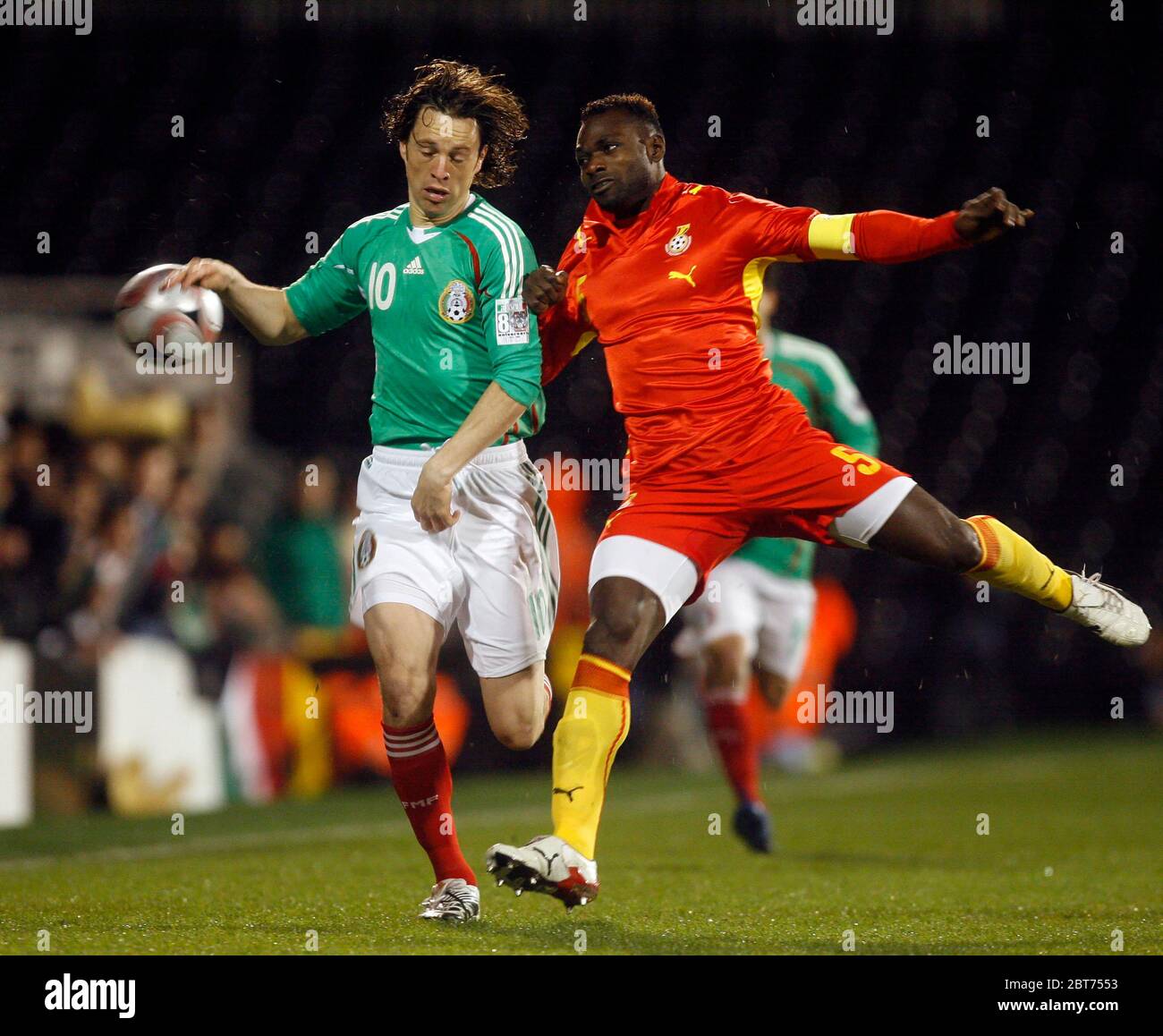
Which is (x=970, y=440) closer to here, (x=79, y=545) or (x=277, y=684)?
(x=277, y=684)

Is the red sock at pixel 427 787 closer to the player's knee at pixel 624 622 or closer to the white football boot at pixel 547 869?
the player's knee at pixel 624 622

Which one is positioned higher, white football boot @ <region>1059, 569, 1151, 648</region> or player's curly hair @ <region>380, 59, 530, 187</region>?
player's curly hair @ <region>380, 59, 530, 187</region>

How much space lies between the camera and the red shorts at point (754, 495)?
4297 millimetres

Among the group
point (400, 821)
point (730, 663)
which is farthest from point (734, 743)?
point (400, 821)

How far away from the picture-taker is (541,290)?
4.29 metres

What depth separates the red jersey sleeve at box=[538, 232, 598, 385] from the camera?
14.9 ft

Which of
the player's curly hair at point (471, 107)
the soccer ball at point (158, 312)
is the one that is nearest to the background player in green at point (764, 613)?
the player's curly hair at point (471, 107)

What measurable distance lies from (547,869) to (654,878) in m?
2.05

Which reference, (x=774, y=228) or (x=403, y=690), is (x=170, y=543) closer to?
(x=403, y=690)

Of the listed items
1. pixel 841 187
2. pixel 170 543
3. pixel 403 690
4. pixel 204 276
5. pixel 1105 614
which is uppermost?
pixel 841 187

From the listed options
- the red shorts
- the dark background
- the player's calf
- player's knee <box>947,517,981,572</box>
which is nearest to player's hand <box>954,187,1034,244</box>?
the red shorts

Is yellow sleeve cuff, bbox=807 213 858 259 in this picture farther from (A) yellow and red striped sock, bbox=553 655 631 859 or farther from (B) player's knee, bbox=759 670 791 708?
(B) player's knee, bbox=759 670 791 708

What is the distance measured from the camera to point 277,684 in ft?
29.2

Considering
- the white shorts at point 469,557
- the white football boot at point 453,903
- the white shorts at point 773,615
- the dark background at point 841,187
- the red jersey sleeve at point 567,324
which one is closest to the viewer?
the white shorts at point 469,557
